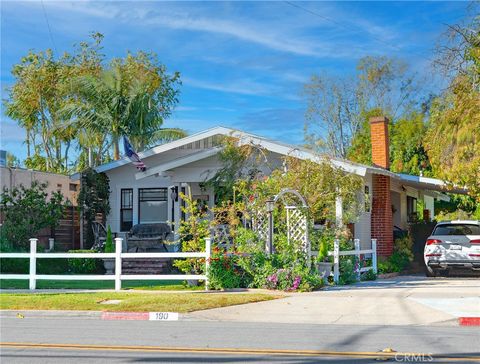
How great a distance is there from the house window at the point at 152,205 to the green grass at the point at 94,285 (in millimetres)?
5214

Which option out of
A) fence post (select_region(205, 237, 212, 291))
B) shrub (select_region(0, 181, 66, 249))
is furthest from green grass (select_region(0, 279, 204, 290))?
shrub (select_region(0, 181, 66, 249))

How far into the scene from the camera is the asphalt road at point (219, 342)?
9.42m

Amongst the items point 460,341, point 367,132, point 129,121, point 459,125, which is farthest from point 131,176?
point 367,132

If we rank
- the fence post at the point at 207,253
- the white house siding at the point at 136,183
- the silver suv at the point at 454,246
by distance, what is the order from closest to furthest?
the fence post at the point at 207,253
the silver suv at the point at 454,246
the white house siding at the point at 136,183

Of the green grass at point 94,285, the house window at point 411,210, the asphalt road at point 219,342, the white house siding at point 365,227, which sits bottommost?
the asphalt road at point 219,342

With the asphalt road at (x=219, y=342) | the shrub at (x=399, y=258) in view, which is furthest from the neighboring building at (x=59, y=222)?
the asphalt road at (x=219, y=342)

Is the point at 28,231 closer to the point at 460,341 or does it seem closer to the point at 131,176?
the point at 131,176

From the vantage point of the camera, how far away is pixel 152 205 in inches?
1064

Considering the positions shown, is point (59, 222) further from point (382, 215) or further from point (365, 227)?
point (382, 215)

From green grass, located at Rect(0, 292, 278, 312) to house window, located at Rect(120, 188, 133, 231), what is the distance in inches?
383

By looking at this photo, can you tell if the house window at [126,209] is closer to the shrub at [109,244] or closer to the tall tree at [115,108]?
the shrub at [109,244]

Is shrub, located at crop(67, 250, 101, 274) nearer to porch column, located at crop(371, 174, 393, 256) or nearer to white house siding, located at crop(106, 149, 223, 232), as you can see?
white house siding, located at crop(106, 149, 223, 232)

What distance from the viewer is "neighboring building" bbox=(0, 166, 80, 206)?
2829cm

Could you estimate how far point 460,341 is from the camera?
10766mm
